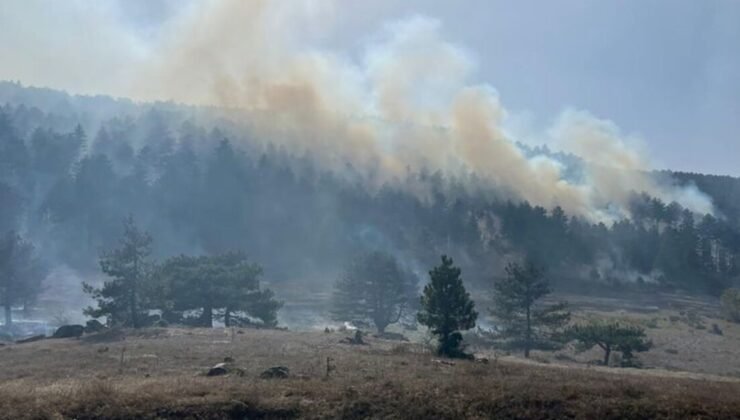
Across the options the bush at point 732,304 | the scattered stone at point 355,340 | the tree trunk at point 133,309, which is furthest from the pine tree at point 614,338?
the bush at point 732,304

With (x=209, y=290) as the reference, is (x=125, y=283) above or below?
above

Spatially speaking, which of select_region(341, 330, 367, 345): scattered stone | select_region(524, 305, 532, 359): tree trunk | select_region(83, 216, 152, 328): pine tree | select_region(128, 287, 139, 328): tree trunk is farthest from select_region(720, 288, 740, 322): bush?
select_region(128, 287, 139, 328): tree trunk

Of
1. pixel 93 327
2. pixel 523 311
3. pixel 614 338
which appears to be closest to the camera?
pixel 614 338

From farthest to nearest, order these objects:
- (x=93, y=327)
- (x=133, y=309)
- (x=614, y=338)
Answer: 1. (x=133, y=309)
2. (x=93, y=327)
3. (x=614, y=338)

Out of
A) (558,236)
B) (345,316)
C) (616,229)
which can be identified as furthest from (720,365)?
(616,229)

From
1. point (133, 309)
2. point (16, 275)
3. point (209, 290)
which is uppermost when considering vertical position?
point (16, 275)

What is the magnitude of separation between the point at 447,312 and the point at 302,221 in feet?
371

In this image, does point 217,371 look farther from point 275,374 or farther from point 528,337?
point 528,337

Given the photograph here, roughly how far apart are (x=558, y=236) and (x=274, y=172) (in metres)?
71.7

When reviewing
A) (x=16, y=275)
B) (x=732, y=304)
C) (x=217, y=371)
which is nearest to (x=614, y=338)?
(x=217, y=371)

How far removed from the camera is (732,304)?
8469cm

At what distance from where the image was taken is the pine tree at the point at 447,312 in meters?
38.8

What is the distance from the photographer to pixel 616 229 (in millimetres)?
146750

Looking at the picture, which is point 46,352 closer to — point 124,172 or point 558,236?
point 558,236
